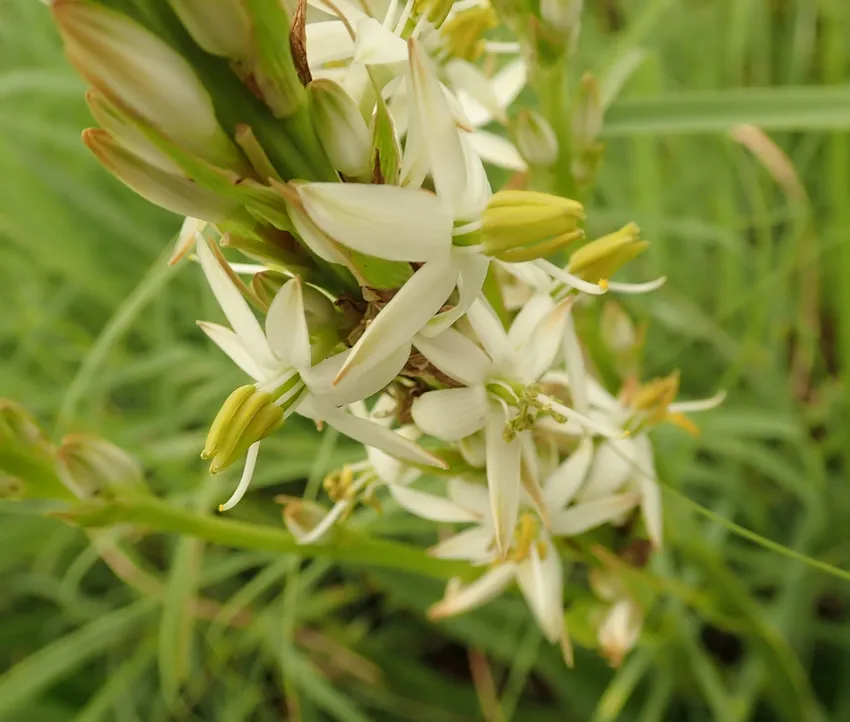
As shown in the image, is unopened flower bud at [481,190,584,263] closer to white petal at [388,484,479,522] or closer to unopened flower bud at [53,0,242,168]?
unopened flower bud at [53,0,242,168]

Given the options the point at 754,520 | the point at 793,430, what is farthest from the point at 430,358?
the point at 754,520

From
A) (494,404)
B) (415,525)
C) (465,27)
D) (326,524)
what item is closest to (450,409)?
(494,404)

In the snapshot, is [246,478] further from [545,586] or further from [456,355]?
[545,586]

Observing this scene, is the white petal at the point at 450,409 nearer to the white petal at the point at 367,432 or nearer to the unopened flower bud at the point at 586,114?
the white petal at the point at 367,432

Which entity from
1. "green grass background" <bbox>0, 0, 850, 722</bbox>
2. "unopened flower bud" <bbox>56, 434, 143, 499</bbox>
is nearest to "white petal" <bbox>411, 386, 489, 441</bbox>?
"unopened flower bud" <bbox>56, 434, 143, 499</bbox>

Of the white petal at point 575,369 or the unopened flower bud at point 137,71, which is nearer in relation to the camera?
the unopened flower bud at point 137,71

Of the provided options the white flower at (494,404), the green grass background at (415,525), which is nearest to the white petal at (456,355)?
the white flower at (494,404)
